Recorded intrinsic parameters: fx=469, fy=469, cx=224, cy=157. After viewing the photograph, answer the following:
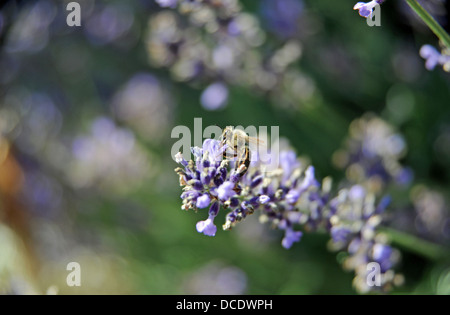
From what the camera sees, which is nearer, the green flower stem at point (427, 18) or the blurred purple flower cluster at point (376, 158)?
the green flower stem at point (427, 18)

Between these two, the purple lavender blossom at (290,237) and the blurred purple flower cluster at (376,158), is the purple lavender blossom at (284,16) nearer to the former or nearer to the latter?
the blurred purple flower cluster at (376,158)

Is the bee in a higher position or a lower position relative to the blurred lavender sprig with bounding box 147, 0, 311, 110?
lower

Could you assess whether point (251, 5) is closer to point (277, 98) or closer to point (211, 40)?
point (211, 40)

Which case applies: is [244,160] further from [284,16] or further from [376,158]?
[284,16]

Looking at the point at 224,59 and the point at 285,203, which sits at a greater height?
the point at 224,59

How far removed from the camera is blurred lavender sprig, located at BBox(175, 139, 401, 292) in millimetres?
877

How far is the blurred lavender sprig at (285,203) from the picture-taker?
2.88ft

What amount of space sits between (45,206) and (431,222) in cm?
181

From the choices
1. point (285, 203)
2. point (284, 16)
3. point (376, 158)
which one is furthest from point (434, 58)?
point (284, 16)

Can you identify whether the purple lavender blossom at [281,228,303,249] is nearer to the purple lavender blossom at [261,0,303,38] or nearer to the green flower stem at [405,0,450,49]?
the green flower stem at [405,0,450,49]

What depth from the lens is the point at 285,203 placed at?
3.15 feet

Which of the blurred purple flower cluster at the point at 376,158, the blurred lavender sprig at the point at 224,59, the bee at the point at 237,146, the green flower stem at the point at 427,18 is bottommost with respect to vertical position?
the bee at the point at 237,146

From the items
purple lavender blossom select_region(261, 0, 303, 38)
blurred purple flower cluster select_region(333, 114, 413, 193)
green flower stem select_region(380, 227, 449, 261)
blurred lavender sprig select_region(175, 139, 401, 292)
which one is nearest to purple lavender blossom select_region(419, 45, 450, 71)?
blurred lavender sprig select_region(175, 139, 401, 292)

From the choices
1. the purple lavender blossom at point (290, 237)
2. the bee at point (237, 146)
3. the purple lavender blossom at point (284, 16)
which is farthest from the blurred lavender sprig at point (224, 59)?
the purple lavender blossom at point (290, 237)
